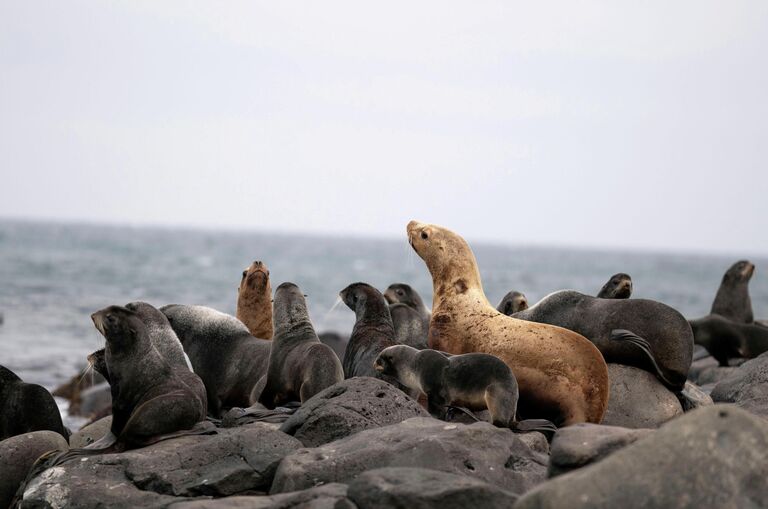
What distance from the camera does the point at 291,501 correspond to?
523 cm

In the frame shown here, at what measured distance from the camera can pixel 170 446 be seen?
6.69m

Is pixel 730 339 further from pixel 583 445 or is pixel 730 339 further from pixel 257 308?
pixel 583 445

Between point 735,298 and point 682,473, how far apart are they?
11.4m

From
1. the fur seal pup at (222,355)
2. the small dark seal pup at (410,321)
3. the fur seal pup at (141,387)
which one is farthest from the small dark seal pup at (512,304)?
the fur seal pup at (141,387)

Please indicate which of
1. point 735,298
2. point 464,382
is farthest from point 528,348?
point 735,298

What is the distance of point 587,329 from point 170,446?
3.63m

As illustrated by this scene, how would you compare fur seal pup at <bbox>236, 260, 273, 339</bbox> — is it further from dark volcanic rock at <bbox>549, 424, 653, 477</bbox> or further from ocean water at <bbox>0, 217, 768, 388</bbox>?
dark volcanic rock at <bbox>549, 424, 653, 477</bbox>

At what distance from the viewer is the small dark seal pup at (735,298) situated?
589 inches

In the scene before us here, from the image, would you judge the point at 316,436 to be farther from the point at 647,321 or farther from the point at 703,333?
the point at 703,333

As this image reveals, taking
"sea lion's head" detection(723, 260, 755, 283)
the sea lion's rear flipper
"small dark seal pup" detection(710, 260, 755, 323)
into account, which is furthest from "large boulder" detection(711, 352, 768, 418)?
"sea lion's head" detection(723, 260, 755, 283)

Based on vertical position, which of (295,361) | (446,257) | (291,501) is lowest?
(291,501)

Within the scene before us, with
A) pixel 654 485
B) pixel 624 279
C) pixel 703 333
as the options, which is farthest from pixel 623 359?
pixel 703 333

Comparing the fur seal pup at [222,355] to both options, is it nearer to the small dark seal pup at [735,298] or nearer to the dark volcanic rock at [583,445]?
the dark volcanic rock at [583,445]

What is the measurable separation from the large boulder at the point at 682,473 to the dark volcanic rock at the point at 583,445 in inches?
25.3
